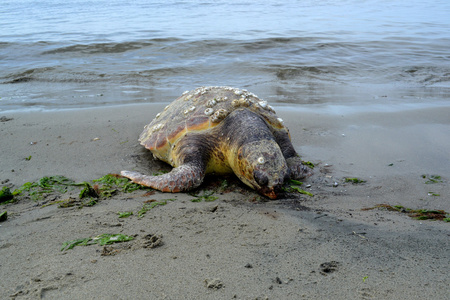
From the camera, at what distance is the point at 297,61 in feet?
38.4

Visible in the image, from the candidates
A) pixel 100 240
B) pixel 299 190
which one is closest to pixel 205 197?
pixel 299 190

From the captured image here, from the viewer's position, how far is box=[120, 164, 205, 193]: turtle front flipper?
11.9 ft

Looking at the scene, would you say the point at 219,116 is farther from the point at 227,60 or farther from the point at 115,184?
the point at 227,60

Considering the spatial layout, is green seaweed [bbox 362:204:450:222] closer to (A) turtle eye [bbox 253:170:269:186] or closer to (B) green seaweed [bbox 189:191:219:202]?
(A) turtle eye [bbox 253:170:269:186]

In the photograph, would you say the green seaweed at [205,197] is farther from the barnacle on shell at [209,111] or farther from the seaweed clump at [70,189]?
the barnacle on shell at [209,111]

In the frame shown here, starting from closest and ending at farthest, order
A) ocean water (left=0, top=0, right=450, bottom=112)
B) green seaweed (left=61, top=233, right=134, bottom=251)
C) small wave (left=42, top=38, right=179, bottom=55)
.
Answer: green seaweed (left=61, top=233, right=134, bottom=251) → ocean water (left=0, top=0, right=450, bottom=112) → small wave (left=42, top=38, right=179, bottom=55)

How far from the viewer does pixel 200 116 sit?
14.2 feet

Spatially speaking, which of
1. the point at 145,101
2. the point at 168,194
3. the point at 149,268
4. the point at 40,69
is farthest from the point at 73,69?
the point at 149,268

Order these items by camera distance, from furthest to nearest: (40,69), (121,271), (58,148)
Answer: (40,69)
(58,148)
(121,271)

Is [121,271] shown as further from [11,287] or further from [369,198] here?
[369,198]

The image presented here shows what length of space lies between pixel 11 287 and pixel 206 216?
4.69 feet

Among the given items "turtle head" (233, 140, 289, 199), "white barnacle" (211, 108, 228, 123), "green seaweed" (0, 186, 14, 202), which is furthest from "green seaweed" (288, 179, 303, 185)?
"green seaweed" (0, 186, 14, 202)

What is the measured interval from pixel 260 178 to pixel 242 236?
3.33 feet

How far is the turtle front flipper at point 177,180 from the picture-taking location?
3.63 meters
